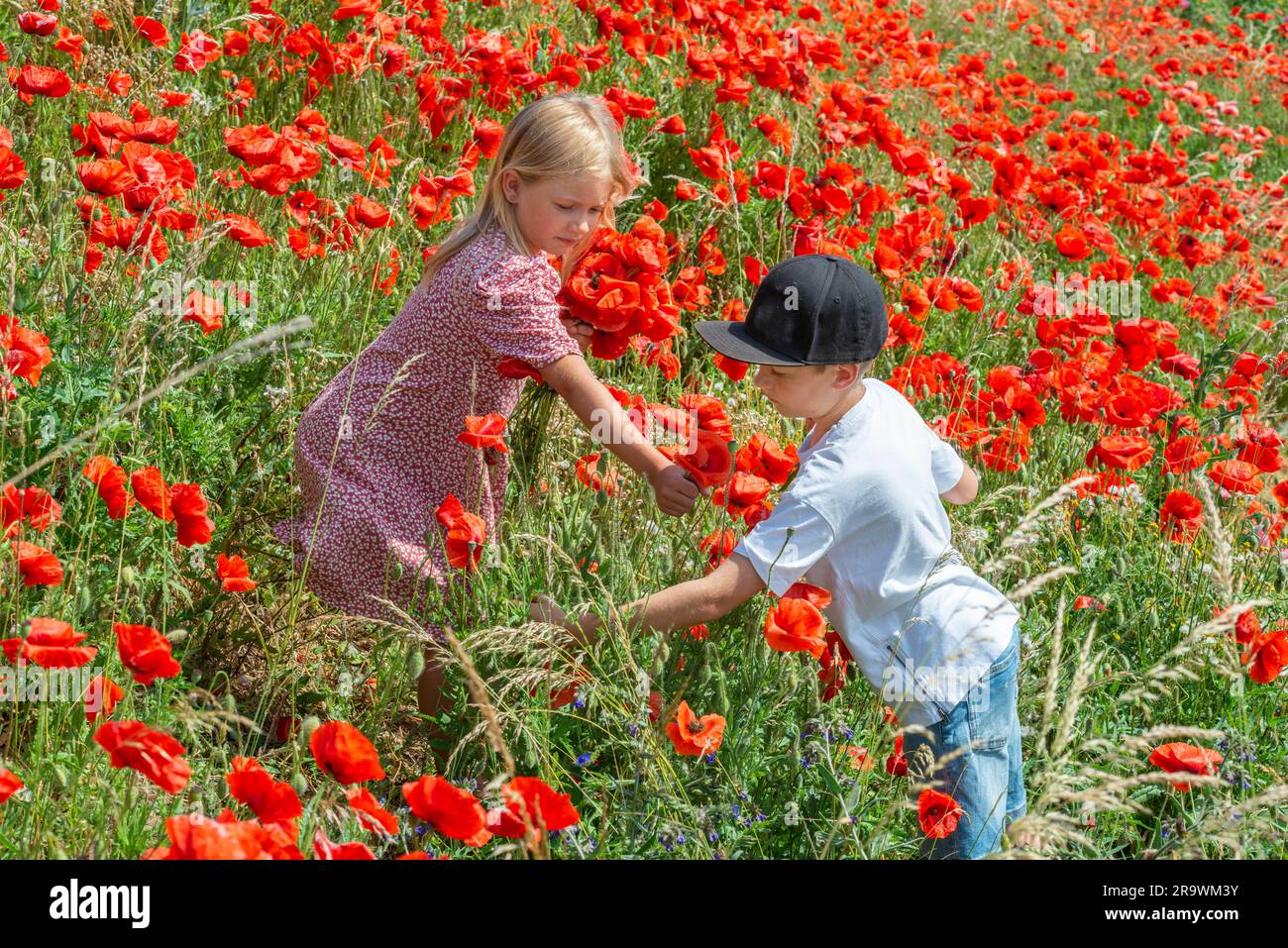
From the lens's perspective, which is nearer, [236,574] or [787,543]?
[787,543]

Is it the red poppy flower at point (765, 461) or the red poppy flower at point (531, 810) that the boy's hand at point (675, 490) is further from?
the red poppy flower at point (531, 810)

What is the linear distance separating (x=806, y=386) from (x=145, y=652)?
124cm

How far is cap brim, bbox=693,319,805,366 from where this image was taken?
2381mm

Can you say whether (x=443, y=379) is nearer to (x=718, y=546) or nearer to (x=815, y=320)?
(x=718, y=546)

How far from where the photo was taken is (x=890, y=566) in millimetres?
2377

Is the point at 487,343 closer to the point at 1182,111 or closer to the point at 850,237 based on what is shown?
the point at 850,237

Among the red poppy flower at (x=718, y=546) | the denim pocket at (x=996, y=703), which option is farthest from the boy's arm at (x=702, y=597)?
the denim pocket at (x=996, y=703)

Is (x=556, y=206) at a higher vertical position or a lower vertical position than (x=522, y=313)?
higher

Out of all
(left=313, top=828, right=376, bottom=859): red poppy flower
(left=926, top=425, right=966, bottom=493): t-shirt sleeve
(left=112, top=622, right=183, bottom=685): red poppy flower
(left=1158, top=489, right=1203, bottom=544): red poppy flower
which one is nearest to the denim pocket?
(left=926, top=425, right=966, bottom=493): t-shirt sleeve

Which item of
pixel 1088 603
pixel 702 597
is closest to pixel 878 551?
pixel 702 597

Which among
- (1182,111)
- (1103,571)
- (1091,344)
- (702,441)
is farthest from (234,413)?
(1182,111)

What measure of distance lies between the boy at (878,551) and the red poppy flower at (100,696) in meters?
0.75

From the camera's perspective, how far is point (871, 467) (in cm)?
235
